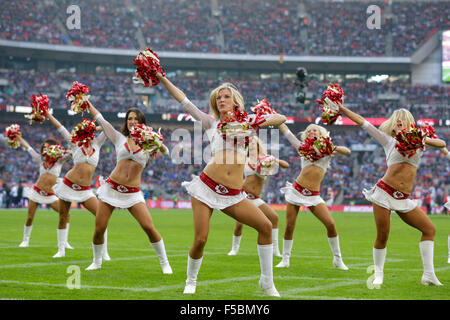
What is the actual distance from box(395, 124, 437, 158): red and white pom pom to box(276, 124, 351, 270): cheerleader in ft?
7.17

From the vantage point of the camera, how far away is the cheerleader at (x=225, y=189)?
652cm

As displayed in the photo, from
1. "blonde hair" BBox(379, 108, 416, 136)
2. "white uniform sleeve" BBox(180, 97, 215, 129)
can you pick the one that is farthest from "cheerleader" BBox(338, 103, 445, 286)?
"white uniform sleeve" BBox(180, 97, 215, 129)

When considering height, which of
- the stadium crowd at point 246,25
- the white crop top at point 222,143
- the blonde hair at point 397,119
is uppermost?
the stadium crowd at point 246,25

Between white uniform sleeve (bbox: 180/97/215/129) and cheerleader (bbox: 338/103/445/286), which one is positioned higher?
white uniform sleeve (bbox: 180/97/215/129)

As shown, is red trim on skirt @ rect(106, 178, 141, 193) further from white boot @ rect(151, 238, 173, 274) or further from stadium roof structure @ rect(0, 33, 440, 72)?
stadium roof structure @ rect(0, 33, 440, 72)

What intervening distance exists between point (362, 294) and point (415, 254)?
5.68 metres

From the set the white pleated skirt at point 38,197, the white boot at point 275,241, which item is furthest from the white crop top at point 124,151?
the white pleated skirt at point 38,197

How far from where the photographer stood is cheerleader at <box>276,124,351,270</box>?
966 cm

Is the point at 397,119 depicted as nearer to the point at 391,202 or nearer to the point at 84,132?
the point at 391,202

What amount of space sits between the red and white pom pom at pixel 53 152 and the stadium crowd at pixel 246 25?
126ft

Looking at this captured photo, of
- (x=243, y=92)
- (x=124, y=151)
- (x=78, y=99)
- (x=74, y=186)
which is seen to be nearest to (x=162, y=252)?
(x=124, y=151)

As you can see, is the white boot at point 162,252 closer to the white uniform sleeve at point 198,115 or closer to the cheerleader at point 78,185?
the cheerleader at point 78,185
